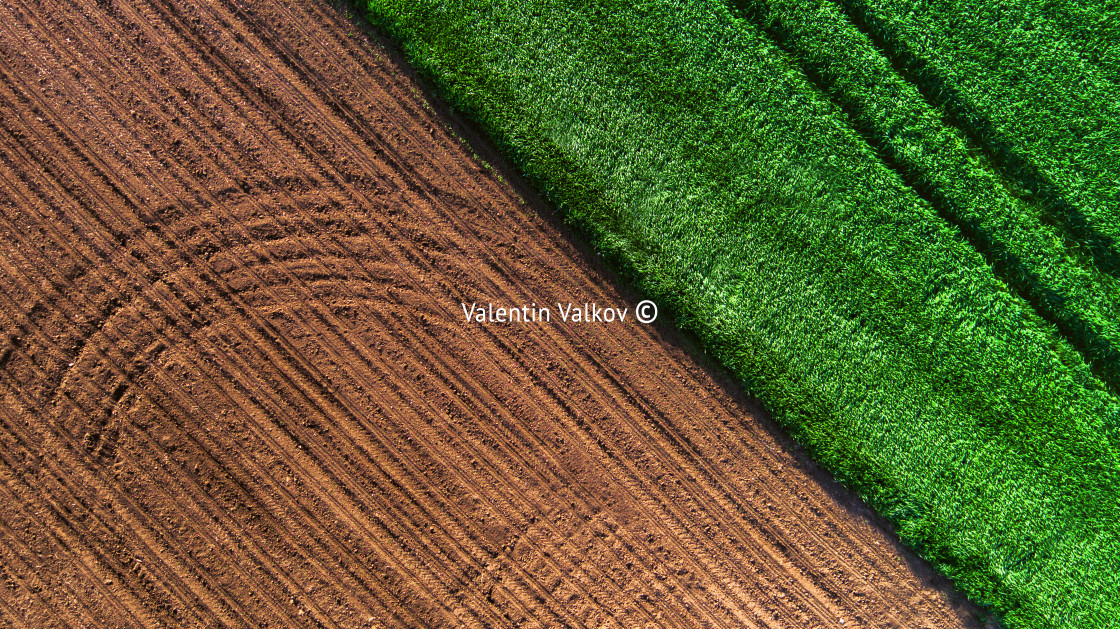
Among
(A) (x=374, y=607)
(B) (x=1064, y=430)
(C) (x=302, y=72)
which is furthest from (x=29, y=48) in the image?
(B) (x=1064, y=430)

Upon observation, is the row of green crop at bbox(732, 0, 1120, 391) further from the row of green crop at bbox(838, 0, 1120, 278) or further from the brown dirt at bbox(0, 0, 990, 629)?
the brown dirt at bbox(0, 0, 990, 629)

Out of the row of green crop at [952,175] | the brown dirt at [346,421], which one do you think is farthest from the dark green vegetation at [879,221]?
the brown dirt at [346,421]

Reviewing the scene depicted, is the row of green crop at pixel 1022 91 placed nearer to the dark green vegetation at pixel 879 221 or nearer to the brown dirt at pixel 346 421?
the dark green vegetation at pixel 879 221

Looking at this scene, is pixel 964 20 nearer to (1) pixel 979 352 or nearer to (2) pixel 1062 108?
(2) pixel 1062 108

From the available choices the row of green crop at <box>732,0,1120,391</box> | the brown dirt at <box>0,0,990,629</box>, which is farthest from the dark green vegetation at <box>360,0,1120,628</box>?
the brown dirt at <box>0,0,990,629</box>

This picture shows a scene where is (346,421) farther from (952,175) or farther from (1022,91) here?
(1022,91)
